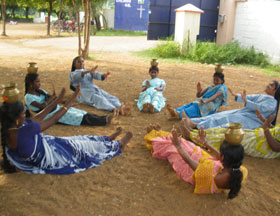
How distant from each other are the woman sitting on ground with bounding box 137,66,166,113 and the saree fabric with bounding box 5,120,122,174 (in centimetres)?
180

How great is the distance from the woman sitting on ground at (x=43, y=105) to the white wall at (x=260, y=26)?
8674 mm

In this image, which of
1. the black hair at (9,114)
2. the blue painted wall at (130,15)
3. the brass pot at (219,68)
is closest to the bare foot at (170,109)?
the brass pot at (219,68)

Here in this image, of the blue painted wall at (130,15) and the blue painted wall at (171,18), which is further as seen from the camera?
the blue painted wall at (130,15)

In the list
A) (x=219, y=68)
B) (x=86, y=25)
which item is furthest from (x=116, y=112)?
(x=86, y=25)

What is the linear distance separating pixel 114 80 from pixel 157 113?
105 inches

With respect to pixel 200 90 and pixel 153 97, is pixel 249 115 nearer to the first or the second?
pixel 200 90

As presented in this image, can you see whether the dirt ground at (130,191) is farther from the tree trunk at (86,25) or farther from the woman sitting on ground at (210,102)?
the tree trunk at (86,25)

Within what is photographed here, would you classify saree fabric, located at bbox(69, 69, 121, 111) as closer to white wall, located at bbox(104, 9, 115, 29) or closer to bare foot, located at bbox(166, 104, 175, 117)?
bare foot, located at bbox(166, 104, 175, 117)

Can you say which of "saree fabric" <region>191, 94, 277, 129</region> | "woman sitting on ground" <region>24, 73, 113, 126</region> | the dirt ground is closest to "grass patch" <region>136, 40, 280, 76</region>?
"saree fabric" <region>191, 94, 277, 129</region>

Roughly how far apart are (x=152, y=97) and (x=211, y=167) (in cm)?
299

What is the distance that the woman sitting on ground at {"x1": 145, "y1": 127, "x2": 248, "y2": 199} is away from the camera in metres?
2.51

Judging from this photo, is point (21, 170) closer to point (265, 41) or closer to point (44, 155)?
point (44, 155)

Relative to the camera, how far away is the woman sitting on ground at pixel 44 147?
2.69 m

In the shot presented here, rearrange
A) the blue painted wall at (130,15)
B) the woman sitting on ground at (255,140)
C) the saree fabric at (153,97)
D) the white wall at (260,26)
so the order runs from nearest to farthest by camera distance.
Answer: the woman sitting on ground at (255,140)
the saree fabric at (153,97)
the white wall at (260,26)
the blue painted wall at (130,15)
